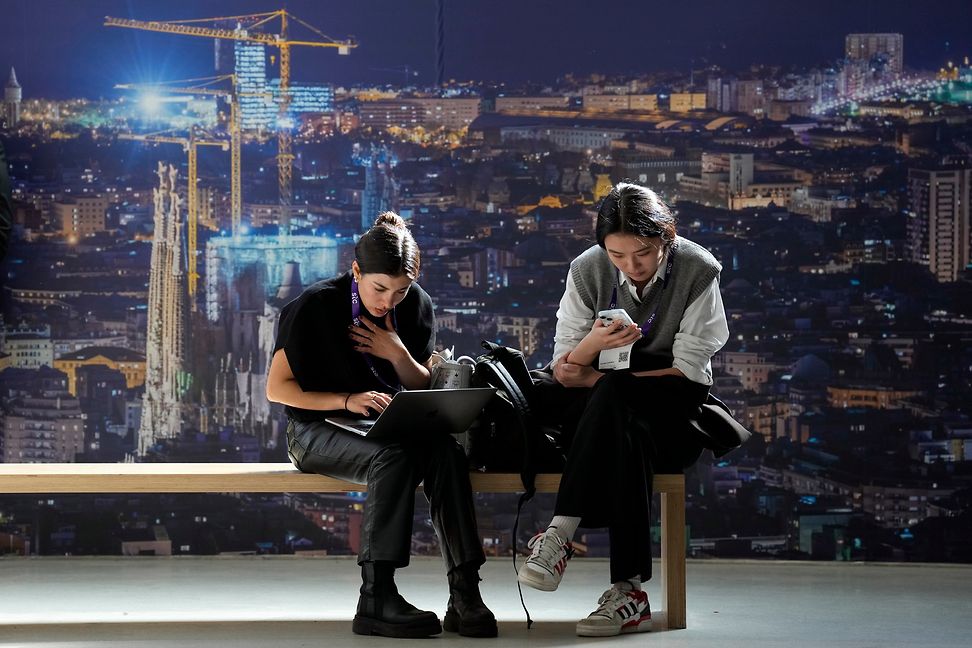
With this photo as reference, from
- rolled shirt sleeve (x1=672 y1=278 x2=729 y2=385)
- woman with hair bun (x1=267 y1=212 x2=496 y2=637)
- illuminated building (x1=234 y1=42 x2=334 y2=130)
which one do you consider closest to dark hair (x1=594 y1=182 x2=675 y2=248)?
rolled shirt sleeve (x1=672 y1=278 x2=729 y2=385)

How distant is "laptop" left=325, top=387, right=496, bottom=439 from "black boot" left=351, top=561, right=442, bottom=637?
0.34 meters

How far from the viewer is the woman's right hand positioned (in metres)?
3.31

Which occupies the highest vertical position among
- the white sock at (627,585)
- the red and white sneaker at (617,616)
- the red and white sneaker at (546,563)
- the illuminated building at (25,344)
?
the illuminated building at (25,344)

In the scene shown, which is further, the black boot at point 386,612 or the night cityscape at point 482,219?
the night cityscape at point 482,219

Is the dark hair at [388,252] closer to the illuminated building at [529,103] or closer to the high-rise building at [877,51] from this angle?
the illuminated building at [529,103]

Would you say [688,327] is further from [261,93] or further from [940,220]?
[261,93]

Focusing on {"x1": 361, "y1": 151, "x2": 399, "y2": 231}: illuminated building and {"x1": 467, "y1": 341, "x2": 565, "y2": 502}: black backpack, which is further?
{"x1": 361, "y1": 151, "x2": 399, "y2": 231}: illuminated building

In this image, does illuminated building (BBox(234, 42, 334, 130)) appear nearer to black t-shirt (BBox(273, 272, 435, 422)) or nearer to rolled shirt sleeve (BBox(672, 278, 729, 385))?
black t-shirt (BBox(273, 272, 435, 422))

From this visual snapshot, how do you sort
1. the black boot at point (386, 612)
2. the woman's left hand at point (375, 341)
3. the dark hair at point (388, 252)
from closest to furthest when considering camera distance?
the black boot at point (386, 612) → the dark hair at point (388, 252) → the woman's left hand at point (375, 341)

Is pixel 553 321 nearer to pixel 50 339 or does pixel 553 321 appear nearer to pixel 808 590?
pixel 808 590

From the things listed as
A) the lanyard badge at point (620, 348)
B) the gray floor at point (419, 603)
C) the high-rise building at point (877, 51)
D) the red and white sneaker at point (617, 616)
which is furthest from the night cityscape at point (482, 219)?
the red and white sneaker at point (617, 616)

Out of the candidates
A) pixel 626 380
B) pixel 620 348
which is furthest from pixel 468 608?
pixel 620 348

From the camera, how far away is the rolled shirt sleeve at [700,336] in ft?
11.0

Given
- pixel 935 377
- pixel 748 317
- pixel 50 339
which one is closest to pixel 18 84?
pixel 50 339
